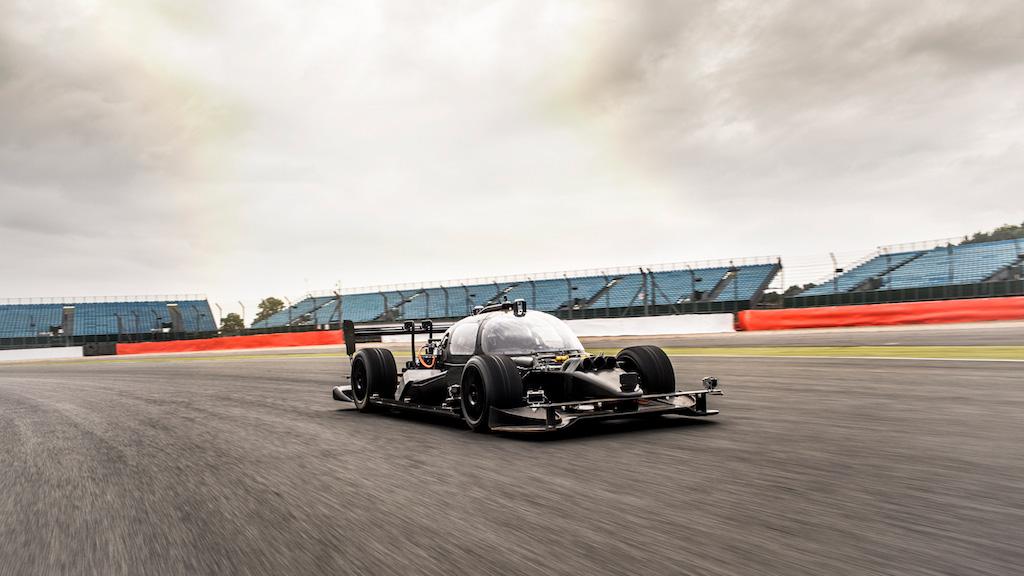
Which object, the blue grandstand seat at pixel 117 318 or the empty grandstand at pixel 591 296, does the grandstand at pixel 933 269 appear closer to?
the empty grandstand at pixel 591 296

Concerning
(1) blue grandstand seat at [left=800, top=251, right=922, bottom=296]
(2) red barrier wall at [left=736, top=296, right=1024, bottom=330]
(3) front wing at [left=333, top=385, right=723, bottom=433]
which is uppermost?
(1) blue grandstand seat at [left=800, top=251, right=922, bottom=296]

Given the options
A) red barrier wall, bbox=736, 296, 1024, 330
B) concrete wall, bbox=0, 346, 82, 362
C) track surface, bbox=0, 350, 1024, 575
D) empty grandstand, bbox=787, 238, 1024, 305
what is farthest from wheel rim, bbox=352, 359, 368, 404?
concrete wall, bbox=0, 346, 82, 362

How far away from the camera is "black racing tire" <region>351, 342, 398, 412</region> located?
8.53 metres

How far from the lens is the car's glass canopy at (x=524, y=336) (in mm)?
6988

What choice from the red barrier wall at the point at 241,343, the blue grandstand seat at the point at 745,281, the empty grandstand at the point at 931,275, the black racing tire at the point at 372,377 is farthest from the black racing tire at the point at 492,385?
the blue grandstand seat at the point at 745,281

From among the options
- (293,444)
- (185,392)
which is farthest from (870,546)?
(185,392)

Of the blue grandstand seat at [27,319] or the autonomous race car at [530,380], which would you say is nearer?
the autonomous race car at [530,380]

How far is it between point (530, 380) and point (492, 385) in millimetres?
470

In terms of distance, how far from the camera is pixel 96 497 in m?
4.41

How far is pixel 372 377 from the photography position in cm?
854

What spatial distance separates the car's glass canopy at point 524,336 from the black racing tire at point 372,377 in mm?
1880

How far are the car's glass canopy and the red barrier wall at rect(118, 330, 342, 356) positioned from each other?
89.9ft

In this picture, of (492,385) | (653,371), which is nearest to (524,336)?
(492,385)

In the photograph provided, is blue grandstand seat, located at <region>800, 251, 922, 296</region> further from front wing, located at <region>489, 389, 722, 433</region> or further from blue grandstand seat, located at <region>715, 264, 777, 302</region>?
front wing, located at <region>489, 389, 722, 433</region>
